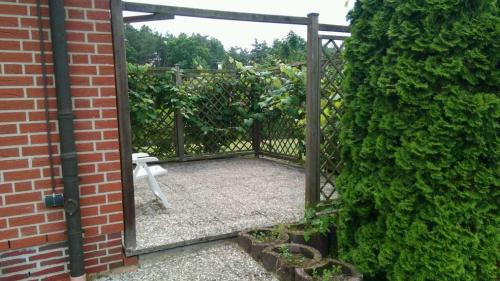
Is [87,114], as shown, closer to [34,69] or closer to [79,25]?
[34,69]

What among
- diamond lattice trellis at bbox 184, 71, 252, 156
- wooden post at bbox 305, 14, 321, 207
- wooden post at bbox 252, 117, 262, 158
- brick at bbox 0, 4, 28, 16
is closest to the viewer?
brick at bbox 0, 4, 28, 16

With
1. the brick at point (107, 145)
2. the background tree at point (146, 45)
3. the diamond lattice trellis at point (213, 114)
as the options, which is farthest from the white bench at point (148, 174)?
the background tree at point (146, 45)

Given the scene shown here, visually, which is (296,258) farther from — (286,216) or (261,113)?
(261,113)

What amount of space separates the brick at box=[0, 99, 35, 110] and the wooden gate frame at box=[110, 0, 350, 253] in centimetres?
52

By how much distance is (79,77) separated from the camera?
2.16 m

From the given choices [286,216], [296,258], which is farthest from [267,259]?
[286,216]

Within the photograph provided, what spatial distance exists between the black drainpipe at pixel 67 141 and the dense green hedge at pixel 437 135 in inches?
72.0

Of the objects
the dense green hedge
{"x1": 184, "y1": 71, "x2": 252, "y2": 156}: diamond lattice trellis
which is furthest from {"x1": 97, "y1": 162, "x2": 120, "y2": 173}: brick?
{"x1": 184, "y1": 71, "x2": 252, "y2": 156}: diamond lattice trellis

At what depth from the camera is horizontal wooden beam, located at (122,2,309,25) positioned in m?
2.46

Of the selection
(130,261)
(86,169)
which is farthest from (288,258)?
(86,169)

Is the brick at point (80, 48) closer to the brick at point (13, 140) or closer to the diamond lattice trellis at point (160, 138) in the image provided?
the brick at point (13, 140)

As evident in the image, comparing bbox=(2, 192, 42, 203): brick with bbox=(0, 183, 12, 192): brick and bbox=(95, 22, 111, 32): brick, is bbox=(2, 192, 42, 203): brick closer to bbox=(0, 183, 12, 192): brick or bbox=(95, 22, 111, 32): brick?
bbox=(0, 183, 12, 192): brick

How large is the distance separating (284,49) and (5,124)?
1303 cm

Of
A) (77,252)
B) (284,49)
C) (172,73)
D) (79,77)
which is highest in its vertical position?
(284,49)
